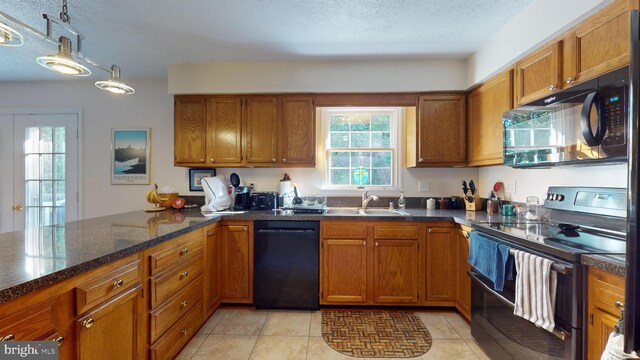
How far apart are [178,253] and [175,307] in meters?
0.34

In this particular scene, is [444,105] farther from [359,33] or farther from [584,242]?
[584,242]

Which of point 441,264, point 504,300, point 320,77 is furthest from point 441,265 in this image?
point 320,77

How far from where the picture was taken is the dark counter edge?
863 millimetres

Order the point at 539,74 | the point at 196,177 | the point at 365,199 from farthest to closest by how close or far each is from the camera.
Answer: the point at 196,177 → the point at 365,199 → the point at 539,74

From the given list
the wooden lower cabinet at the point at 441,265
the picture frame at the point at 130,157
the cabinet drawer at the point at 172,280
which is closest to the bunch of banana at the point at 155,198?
the picture frame at the point at 130,157

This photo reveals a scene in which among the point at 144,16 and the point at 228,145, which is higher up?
the point at 144,16

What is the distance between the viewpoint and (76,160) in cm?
327

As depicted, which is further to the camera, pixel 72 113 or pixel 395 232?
pixel 72 113

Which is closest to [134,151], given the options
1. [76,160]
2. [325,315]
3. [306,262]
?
[76,160]

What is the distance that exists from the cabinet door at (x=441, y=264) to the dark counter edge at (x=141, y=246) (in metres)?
0.15

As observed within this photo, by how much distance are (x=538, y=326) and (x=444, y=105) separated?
2.07 meters

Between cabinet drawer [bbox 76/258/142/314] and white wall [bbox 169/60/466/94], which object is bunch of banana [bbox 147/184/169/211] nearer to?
white wall [bbox 169/60/466/94]

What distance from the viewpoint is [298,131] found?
9.44 feet

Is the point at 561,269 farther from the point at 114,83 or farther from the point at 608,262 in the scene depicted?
the point at 114,83
